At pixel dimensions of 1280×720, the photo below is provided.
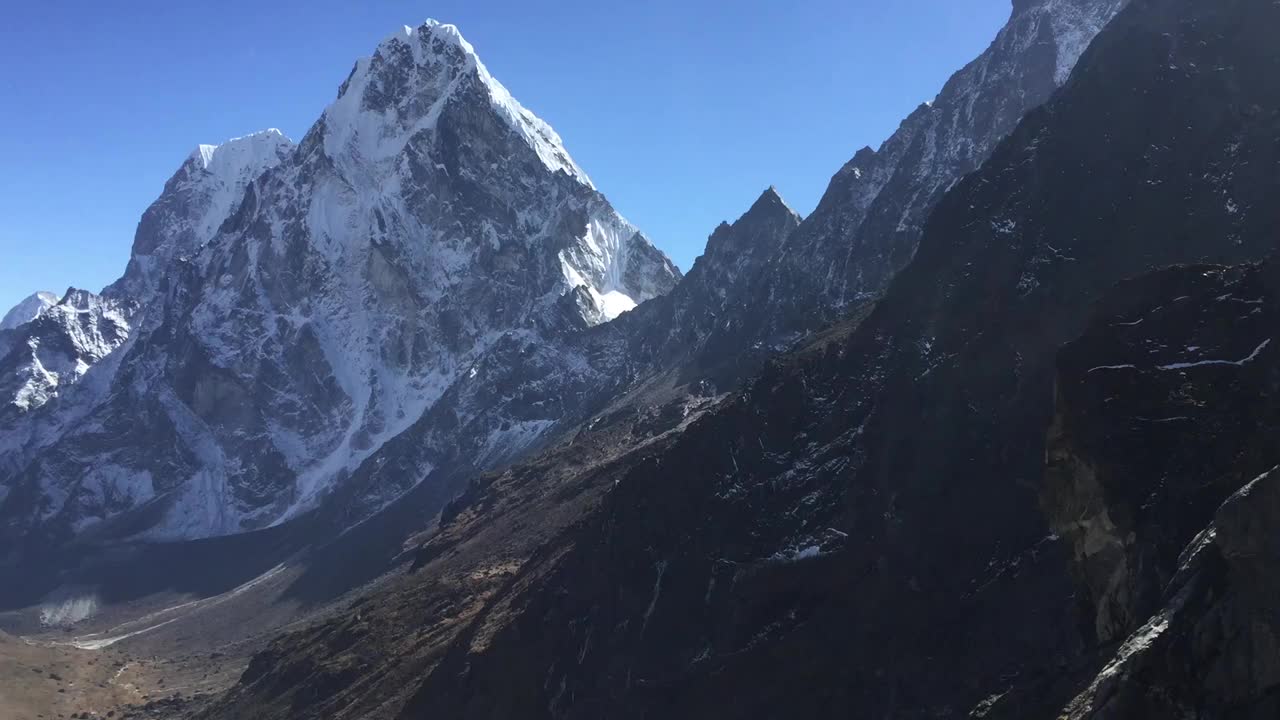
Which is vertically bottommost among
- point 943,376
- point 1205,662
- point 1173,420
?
point 1205,662

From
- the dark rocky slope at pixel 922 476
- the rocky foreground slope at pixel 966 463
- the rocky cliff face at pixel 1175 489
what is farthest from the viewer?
the dark rocky slope at pixel 922 476

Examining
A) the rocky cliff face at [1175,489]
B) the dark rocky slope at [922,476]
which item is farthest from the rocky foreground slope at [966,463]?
the dark rocky slope at [922,476]

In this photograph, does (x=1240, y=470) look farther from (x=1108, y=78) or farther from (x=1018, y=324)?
(x=1108, y=78)

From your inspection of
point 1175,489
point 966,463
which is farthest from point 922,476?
point 1175,489

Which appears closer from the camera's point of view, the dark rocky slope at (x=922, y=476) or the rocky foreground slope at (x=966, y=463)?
the rocky foreground slope at (x=966, y=463)

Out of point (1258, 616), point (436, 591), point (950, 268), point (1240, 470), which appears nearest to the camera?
point (1258, 616)

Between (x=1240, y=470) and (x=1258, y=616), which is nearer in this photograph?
(x=1258, y=616)

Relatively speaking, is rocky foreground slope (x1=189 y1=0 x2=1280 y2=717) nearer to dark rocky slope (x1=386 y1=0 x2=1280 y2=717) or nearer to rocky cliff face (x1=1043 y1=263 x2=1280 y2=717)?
rocky cliff face (x1=1043 y1=263 x2=1280 y2=717)

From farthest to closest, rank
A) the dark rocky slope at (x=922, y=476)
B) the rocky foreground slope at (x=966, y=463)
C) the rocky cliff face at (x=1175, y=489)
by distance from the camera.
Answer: the dark rocky slope at (x=922, y=476) → the rocky foreground slope at (x=966, y=463) → the rocky cliff face at (x=1175, y=489)

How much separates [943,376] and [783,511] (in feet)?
62.8

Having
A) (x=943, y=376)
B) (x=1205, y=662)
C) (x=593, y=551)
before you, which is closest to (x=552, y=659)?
(x=593, y=551)

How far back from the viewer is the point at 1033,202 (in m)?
108

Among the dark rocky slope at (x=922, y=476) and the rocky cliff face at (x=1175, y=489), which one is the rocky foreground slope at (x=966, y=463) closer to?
the rocky cliff face at (x=1175, y=489)

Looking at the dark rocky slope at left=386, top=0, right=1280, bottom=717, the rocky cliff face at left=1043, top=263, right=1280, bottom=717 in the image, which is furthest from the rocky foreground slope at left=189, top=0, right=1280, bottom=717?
the dark rocky slope at left=386, top=0, right=1280, bottom=717
